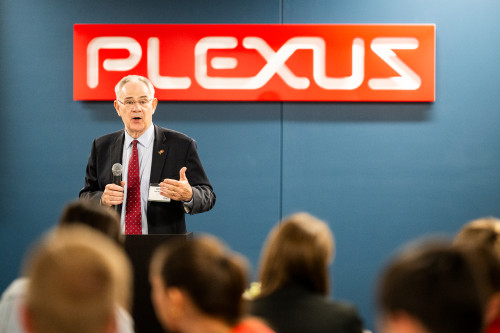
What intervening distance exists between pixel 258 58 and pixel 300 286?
319cm

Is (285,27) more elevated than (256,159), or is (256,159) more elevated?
(285,27)

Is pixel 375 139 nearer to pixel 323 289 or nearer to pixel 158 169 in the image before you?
pixel 158 169

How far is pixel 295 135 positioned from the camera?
5.14 metres

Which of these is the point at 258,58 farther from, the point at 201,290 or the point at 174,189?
the point at 201,290

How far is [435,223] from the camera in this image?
5176 millimetres

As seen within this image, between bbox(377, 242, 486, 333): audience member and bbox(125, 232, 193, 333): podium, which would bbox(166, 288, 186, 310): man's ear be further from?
bbox(125, 232, 193, 333): podium

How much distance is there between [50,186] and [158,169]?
177cm

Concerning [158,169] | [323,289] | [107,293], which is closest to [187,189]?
[158,169]

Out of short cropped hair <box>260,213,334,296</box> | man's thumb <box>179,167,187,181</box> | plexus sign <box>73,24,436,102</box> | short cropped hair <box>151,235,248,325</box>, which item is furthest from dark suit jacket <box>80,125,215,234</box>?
short cropped hair <box>151,235,248,325</box>

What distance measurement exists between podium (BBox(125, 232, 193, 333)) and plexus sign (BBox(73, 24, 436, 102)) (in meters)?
2.18

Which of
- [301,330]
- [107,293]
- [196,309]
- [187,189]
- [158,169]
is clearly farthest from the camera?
[158,169]

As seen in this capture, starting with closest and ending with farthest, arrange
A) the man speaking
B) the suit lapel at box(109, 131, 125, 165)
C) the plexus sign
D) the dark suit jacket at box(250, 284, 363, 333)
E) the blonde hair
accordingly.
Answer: the blonde hair, the dark suit jacket at box(250, 284, 363, 333), the man speaking, the suit lapel at box(109, 131, 125, 165), the plexus sign

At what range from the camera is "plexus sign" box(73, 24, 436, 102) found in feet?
16.5

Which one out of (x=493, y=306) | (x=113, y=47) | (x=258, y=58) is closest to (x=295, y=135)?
(x=258, y=58)
